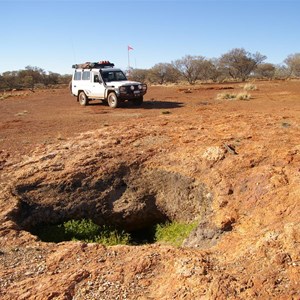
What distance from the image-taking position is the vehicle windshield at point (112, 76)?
1713 cm

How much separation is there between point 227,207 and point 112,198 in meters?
2.57

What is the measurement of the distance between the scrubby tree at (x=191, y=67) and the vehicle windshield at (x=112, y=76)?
25.2 m

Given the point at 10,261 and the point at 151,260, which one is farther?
the point at 10,261

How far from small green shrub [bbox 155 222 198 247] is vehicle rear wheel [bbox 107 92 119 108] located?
9.99 metres

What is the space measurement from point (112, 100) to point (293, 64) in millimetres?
39773

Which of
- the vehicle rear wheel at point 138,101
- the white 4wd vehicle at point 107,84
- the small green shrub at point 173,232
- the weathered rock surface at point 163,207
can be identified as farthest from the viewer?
the vehicle rear wheel at point 138,101

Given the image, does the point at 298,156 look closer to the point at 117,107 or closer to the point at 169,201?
the point at 169,201

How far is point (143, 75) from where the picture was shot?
51.3m

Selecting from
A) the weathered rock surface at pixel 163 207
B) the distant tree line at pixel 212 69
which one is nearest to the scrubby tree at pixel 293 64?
the distant tree line at pixel 212 69

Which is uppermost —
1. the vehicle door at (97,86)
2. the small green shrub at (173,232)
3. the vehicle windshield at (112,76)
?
the vehicle windshield at (112,76)

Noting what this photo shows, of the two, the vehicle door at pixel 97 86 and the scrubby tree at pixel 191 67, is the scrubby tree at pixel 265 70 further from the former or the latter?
the vehicle door at pixel 97 86

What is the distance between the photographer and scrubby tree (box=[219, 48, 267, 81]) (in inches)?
1763

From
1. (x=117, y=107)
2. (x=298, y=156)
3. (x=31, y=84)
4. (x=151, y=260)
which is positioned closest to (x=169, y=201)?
(x=298, y=156)

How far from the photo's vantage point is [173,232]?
7.10 meters
